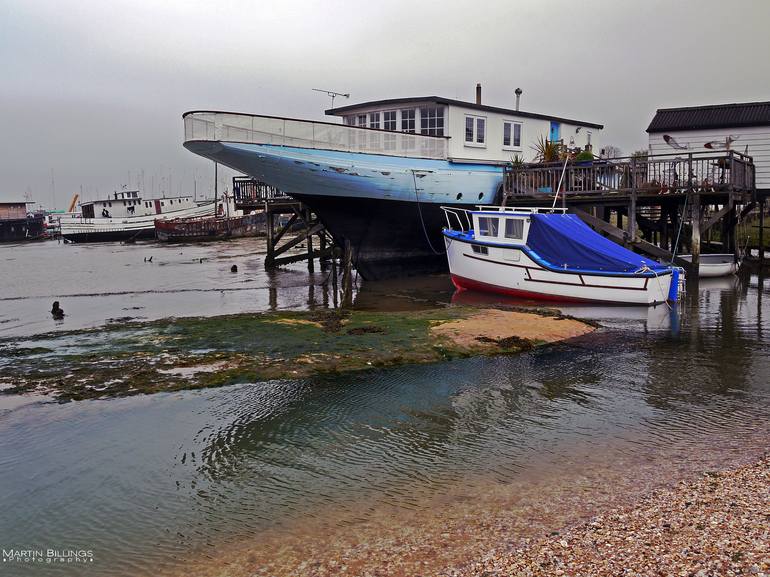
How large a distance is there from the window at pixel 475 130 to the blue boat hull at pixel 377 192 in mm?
1013

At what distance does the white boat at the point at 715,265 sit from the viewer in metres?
23.1

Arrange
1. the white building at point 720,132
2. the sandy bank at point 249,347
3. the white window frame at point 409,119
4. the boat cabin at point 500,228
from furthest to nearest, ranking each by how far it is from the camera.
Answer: the white building at point 720,132 → the white window frame at point 409,119 → the boat cabin at point 500,228 → the sandy bank at point 249,347

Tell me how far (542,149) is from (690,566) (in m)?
24.5

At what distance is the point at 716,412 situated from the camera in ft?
28.3

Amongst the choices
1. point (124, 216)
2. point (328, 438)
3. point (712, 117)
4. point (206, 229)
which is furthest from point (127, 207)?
point (328, 438)

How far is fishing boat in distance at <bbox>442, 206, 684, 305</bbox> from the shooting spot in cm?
1698

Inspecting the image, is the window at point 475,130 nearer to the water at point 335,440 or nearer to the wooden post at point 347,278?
the wooden post at point 347,278

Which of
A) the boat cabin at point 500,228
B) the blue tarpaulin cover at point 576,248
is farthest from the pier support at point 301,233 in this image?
the blue tarpaulin cover at point 576,248

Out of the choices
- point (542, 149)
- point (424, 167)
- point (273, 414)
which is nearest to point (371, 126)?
point (424, 167)

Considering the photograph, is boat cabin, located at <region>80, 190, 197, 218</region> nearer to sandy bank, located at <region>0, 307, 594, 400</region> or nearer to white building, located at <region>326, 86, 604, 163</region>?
white building, located at <region>326, 86, 604, 163</region>

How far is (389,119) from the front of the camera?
2477 centimetres

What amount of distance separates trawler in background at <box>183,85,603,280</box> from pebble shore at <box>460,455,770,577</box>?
54.9 ft

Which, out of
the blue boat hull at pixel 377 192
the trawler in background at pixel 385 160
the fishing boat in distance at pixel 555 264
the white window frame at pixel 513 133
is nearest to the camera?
the fishing boat in distance at pixel 555 264

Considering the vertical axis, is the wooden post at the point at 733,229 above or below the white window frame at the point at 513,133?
below
